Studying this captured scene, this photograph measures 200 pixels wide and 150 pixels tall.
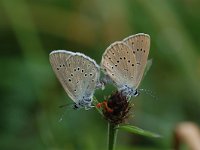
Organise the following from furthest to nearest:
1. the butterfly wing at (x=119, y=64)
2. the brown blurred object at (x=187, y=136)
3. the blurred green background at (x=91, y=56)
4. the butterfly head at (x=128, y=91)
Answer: the blurred green background at (x=91, y=56) → the brown blurred object at (x=187, y=136) → the butterfly wing at (x=119, y=64) → the butterfly head at (x=128, y=91)

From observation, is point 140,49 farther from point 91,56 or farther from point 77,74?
point 91,56

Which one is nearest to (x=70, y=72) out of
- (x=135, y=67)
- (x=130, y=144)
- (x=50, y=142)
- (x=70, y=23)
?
(x=135, y=67)

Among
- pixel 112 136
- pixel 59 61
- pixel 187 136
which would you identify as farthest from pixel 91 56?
pixel 112 136

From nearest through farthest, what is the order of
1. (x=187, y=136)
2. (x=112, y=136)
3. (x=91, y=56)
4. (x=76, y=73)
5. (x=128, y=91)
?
(x=112, y=136) → (x=128, y=91) → (x=76, y=73) → (x=187, y=136) → (x=91, y=56)

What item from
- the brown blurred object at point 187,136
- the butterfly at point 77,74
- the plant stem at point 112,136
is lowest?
the brown blurred object at point 187,136

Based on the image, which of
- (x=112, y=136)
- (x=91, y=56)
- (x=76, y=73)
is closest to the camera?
(x=112, y=136)

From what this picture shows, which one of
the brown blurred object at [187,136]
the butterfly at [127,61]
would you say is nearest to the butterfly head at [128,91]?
the butterfly at [127,61]

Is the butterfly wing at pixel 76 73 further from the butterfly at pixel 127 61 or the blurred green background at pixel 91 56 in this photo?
the blurred green background at pixel 91 56

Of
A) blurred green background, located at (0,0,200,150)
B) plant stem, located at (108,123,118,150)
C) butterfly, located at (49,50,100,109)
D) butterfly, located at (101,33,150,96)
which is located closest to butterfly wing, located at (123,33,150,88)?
butterfly, located at (101,33,150,96)
